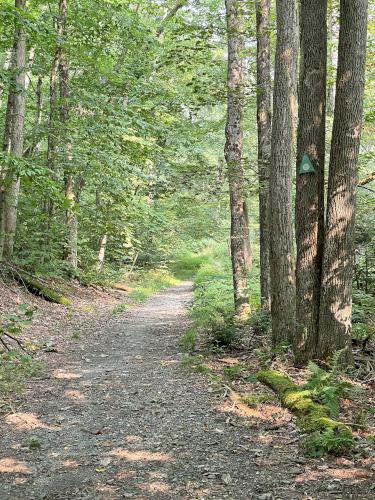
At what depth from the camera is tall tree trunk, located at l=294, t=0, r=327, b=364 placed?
20.2 feet

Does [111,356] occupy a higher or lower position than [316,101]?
lower

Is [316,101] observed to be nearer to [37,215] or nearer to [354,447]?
[354,447]

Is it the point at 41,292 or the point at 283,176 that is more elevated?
the point at 283,176

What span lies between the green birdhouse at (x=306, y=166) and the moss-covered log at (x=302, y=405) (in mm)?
2684

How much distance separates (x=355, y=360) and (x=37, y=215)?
10.5 metres

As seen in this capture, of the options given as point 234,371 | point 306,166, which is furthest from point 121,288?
point 306,166

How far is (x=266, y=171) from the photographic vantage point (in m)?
9.81

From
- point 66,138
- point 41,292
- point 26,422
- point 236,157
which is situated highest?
point 66,138

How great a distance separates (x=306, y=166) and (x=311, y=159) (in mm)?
115

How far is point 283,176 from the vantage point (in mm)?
7516

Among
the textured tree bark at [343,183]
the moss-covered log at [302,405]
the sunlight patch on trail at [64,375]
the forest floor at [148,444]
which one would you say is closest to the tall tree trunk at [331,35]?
the textured tree bark at [343,183]

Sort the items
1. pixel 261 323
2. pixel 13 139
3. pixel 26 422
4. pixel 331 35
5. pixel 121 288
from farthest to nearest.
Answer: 1. pixel 121 288
2. pixel 331 35
3. pixel 13 139
4. pixel 261 323
5. pixel 26 422

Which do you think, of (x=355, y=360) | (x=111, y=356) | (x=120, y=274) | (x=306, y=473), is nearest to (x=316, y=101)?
(x=355, y=360)

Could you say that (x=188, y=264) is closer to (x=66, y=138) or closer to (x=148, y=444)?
(x=66, y=138)
